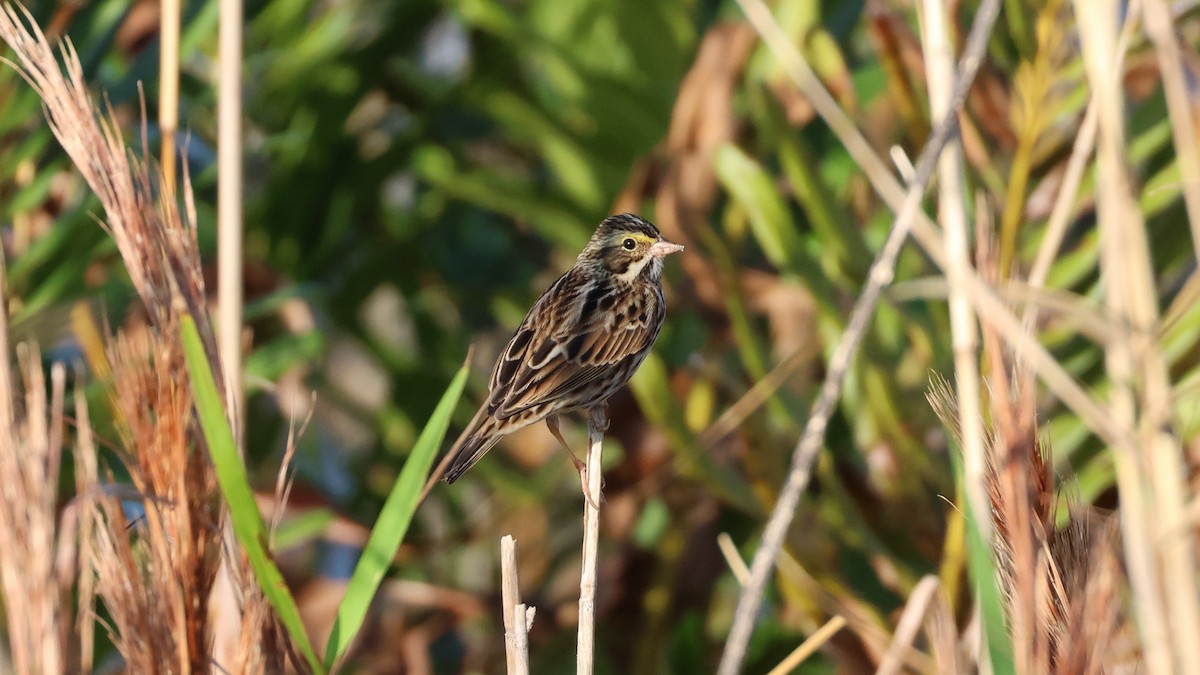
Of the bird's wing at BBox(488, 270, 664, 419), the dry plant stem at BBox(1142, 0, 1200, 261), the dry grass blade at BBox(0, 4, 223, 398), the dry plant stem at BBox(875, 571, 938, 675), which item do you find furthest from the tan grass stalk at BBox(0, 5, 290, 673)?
the dry plant stem at BBox(1142, 0, 1200, 261)

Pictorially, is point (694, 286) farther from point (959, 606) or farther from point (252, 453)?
point (252, 453)

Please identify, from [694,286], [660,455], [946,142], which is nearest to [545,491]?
[660,455]

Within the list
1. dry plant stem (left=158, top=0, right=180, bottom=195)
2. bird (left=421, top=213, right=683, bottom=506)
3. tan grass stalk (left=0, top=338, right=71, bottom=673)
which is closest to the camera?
tan grass stalk (left=0, top=338, right=71, bottom=673)

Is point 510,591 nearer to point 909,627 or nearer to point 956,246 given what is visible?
point 909,627

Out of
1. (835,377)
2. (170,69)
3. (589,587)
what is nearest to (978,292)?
(835,377)

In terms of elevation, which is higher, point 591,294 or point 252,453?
point 591,294

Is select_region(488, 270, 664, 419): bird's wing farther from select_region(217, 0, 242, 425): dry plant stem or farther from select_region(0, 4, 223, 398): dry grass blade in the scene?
select_region(0, 4, 223, 398): dry grass blade

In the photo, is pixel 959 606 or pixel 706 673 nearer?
pixel 959 606
